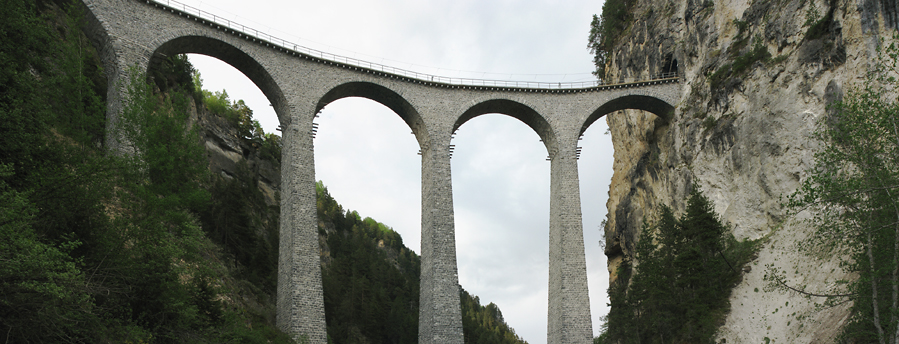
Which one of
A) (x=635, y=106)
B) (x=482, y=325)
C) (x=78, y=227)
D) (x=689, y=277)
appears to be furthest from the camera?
(x=482, y=325)

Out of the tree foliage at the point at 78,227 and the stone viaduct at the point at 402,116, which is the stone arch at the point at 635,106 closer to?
the stone viaduct at the point at 402,116

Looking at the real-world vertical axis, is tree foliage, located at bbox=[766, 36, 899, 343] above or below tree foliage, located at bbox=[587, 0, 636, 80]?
below

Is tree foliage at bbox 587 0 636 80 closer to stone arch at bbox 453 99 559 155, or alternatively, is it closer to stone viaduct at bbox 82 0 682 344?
stone viaduct at bbox 82 0 682 344

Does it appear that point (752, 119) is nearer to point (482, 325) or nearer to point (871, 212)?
point (871, 212)

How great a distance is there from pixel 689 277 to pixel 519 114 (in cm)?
1278

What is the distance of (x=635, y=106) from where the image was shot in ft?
111

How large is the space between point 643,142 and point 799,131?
12412 mm

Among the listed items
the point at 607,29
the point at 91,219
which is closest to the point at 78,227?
the point at 91,219

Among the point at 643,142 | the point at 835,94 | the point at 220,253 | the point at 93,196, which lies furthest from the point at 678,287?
the point at 93,196

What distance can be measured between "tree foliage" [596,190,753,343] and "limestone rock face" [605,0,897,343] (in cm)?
78

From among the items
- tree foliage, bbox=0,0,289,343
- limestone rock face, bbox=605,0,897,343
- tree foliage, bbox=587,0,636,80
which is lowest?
tree foliage, bbox=0,0,289,343

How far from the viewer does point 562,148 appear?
3112cm

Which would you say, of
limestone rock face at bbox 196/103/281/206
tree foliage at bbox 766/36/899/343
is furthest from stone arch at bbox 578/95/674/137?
limestone rock face at bbox 196/103/281/206

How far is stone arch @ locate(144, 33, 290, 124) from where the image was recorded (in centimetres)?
2528
